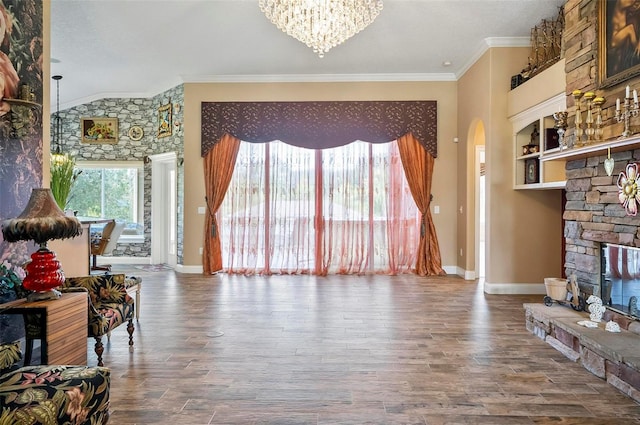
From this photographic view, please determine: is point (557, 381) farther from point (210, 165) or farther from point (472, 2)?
point (210, 165)

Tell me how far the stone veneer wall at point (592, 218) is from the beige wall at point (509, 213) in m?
1.57

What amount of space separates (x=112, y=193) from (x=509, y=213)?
293 inches

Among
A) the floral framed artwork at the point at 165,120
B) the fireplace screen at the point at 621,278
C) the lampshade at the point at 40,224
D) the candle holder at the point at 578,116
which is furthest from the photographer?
the floral framed artwork at the point at 165,120

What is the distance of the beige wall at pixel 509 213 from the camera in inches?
225

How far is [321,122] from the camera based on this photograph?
23.6 feet

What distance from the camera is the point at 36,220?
2.70 m

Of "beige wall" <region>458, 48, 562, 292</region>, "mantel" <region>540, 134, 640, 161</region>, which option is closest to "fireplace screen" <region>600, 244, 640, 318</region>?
"mantel" <region>540, 134, 640, 161</region>

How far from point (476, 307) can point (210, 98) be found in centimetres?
548

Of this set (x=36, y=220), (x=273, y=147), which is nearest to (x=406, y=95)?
(x=273, y=147)

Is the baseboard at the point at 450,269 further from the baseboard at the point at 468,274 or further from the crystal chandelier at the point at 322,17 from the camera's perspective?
the crystal chandelier at the point at 322,17

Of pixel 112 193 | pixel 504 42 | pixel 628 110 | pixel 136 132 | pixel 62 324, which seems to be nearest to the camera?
pixel 62 324

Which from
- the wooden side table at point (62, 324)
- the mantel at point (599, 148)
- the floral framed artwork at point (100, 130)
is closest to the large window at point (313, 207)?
the floral framed artwork at point (100, 130)

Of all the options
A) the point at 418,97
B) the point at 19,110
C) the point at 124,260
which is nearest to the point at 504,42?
the point at 418,97

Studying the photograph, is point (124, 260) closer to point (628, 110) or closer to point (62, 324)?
point (62, 324)
